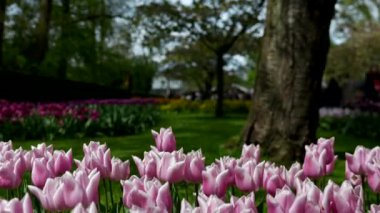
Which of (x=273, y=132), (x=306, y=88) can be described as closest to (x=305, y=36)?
(x=306, y=88)

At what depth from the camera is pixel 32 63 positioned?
2714cm

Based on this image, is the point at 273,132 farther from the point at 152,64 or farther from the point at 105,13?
the point at 152,64

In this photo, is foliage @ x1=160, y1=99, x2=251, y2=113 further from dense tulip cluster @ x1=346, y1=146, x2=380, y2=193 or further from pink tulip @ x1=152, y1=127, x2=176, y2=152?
dense tulip cluster @ x1=346, y1=146, x2=380, y2=193

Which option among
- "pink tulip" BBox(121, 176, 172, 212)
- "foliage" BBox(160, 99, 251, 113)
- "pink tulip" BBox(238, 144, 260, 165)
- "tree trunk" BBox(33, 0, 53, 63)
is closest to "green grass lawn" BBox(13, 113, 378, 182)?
"pink tulip" BBox(238, 144, 260, 165)

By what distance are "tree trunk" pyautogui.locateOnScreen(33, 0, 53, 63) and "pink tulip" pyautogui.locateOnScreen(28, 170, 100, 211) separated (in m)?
24.7

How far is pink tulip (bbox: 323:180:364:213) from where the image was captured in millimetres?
1962

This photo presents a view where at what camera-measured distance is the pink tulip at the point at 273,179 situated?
253 centimetres

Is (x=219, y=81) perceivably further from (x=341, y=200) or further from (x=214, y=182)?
(x=341, y=200)

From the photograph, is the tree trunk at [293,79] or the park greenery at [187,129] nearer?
the park greenery at [187,129]

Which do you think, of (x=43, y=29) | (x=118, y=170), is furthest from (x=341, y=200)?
(x=43, y=29)

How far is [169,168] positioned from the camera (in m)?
2.57

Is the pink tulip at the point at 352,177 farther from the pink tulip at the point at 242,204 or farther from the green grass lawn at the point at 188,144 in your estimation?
the green grass lawn at the point at 188,144

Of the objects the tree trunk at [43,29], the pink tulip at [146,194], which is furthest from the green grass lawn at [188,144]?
the tree trunk at [43,29]

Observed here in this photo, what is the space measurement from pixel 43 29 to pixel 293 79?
2013cm
